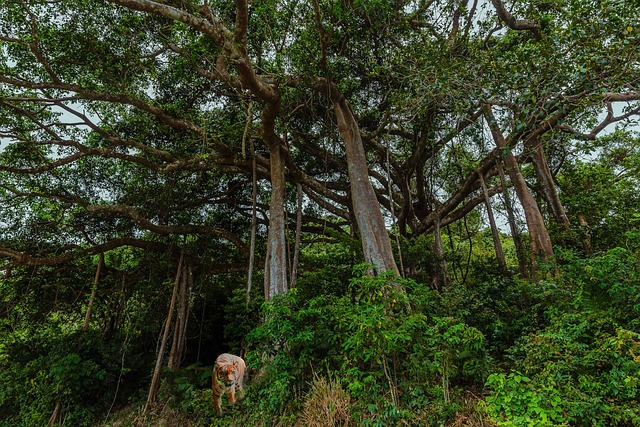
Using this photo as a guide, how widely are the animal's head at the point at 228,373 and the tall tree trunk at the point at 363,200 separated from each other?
263cm

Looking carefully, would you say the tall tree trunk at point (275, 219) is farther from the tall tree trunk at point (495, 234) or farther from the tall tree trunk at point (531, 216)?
the tall tree trunk at point (495, 234)

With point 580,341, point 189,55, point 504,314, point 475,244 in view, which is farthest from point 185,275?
point 475,244

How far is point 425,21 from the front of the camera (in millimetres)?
6176

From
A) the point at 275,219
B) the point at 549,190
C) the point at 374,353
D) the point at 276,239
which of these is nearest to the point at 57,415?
the point at 276,239

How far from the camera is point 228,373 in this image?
4.75 metres

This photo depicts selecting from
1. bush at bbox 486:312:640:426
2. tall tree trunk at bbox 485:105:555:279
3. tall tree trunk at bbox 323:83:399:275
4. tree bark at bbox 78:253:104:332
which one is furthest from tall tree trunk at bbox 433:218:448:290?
tree bark at bbox 78:253:104:332

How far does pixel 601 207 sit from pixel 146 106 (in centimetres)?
963

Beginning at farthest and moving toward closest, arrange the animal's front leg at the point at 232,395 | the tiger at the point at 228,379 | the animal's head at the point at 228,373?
the animal's head at the point at 228,373 → the tiger at the point at 228,379 → the animal's front leg at the point at 232,395

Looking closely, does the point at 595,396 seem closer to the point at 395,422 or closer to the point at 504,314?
the point at 395,422

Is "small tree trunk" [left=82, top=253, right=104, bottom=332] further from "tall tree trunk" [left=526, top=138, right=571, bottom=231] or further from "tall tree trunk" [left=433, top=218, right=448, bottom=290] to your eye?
"tall tree trunk" [left=526, top=138, right=571, bottom=231]

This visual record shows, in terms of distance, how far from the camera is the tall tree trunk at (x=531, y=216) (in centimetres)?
572

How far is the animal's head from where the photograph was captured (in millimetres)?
4668

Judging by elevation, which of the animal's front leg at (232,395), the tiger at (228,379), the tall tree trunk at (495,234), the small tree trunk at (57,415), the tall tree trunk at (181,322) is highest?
the tall tree trunk at (495,234)

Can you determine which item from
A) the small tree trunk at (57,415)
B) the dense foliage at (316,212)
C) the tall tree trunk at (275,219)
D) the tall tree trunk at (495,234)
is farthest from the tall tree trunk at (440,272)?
the small tree trunk at (57,415)
